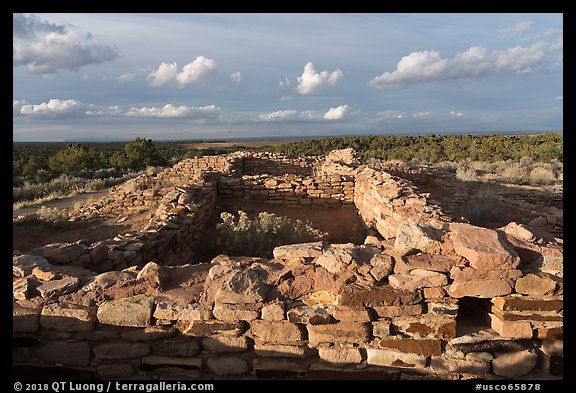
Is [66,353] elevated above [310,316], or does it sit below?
below

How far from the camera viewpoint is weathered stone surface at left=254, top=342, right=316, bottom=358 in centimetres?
290

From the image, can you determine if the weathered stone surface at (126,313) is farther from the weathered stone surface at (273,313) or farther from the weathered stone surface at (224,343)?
the weathered stone surface at (273,313)

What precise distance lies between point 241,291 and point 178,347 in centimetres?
73

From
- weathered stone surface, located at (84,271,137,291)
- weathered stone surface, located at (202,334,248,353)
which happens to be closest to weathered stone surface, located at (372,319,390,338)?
weathered stone surface, located at (202,334,248,353)

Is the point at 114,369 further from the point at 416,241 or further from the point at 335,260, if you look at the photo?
the point at 416,241

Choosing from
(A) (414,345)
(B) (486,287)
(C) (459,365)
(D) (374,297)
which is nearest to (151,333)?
(D) (374,297)

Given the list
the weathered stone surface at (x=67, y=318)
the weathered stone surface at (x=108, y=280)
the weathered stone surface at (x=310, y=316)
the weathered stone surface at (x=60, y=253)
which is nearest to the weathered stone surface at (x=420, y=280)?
the weathered stone surface at (x=310, y=316)

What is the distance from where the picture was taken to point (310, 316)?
2.88 m

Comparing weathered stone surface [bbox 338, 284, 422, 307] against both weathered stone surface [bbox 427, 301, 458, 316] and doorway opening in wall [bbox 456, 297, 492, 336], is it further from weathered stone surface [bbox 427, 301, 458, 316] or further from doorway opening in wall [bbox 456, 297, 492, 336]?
doorway opening in wall [bbox 456, 297, 492, 336]

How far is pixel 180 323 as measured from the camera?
296 centimetres

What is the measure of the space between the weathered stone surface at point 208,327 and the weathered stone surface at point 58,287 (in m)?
1.10

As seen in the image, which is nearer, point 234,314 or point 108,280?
point 234,314
